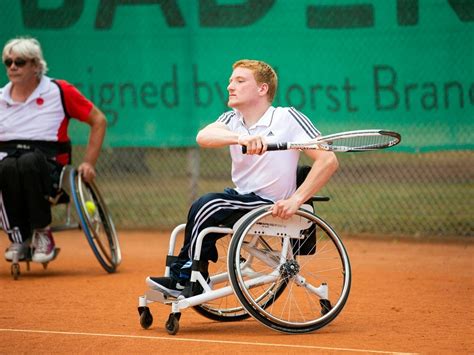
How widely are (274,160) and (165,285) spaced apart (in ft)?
2.60

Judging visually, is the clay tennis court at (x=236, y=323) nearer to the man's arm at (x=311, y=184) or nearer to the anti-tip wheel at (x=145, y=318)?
the anti-tip wheel at (x=145, y=318)

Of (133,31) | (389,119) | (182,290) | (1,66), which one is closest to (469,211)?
(389,119)

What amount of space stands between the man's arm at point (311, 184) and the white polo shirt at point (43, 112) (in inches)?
107

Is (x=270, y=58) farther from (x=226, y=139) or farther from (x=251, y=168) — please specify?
(x=226, y=139)

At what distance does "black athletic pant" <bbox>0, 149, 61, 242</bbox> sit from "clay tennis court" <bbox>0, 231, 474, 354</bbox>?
38cm

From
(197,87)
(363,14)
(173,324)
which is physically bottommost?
(173,324)

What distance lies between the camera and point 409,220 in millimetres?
9477

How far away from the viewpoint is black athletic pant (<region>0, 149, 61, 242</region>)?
6.96 meters

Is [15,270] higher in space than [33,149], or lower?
lower

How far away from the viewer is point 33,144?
7211 mm

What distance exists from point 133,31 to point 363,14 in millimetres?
2093

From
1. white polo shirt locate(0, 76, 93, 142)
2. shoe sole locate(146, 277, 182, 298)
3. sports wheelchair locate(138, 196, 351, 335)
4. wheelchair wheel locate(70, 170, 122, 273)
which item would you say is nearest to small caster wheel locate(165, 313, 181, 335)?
sports wheelchair locate(138, 196, 351, 335)

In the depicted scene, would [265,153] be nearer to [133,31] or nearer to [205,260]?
[205,260]

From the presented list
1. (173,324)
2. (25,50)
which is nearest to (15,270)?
(25,50)
